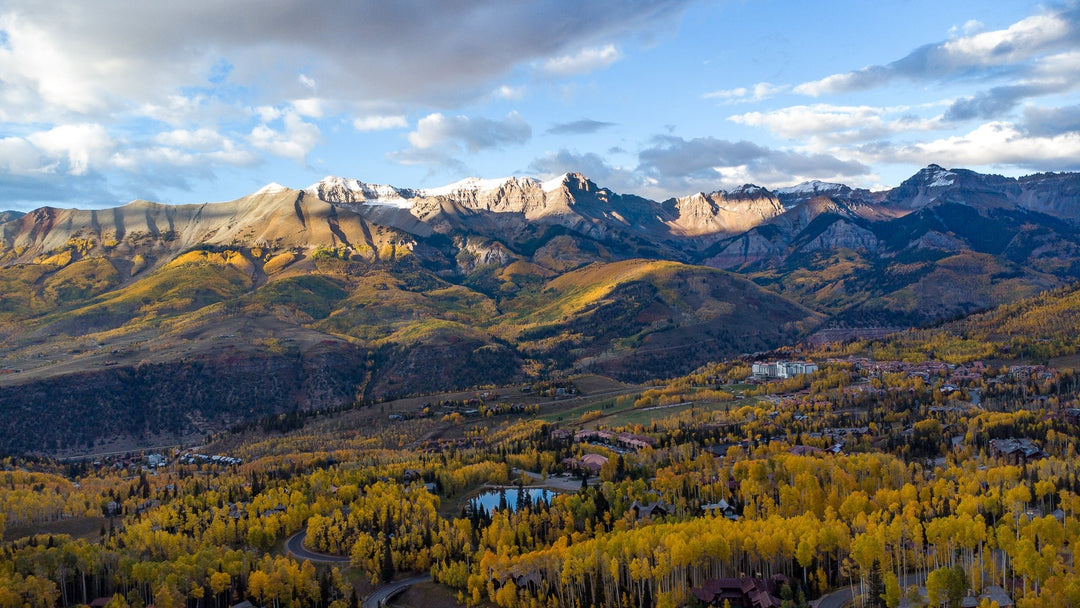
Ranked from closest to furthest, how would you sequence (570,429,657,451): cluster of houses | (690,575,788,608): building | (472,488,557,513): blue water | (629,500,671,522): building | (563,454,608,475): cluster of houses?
1. (690,575,788,608): building
2. (629,500,671,522): building
3. (472,488,557,513): blue water
4. (563,454,608,475): cluster of houses
5. (570,429,657,451): cluster of houses

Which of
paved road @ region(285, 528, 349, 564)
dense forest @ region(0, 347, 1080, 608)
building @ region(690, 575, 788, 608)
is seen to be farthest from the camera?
paved road @ region(285, 528, 349, 564)

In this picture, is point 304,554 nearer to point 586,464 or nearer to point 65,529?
point 65,529

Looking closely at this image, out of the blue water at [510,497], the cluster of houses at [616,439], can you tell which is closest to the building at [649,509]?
the blue water at [510,497]

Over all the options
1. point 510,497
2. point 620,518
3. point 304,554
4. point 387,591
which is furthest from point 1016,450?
point 304,554

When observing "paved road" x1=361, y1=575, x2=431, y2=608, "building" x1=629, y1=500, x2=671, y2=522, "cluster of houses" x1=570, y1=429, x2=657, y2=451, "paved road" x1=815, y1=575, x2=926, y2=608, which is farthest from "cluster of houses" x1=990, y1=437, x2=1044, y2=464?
"paved road" x1=361, y1=575, x2=431, y2=608

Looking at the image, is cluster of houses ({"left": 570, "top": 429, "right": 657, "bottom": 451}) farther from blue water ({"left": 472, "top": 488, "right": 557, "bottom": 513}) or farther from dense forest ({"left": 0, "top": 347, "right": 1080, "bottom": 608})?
blue water ({"left": 472, "top": 488, "right": 557, "bottom": 513})
